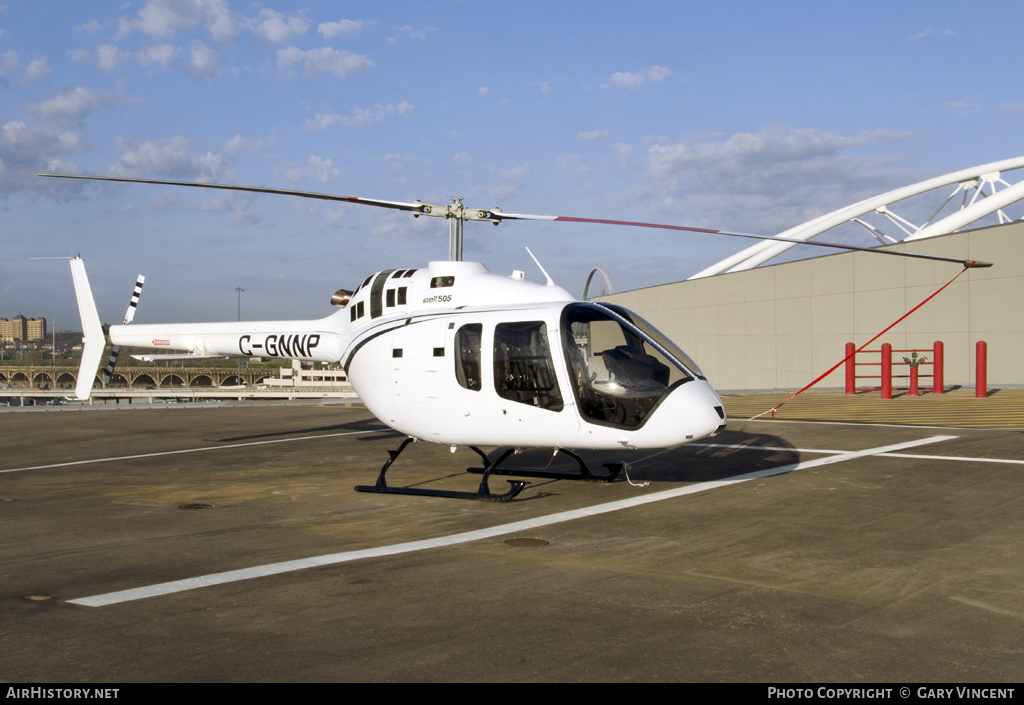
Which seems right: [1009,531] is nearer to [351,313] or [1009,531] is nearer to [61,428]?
[351,313]

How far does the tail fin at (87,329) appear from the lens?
1580cm

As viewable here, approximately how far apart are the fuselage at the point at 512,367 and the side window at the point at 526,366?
0.5 inches

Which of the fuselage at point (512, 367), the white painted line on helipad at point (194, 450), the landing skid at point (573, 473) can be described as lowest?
the white painted line on helipad at point (194, 450)

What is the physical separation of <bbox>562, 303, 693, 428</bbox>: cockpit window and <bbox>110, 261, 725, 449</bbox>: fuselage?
0.01 m

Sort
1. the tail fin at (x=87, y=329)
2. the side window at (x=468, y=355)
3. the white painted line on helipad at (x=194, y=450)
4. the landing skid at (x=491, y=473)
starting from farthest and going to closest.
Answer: the tail fin at (x=87, y=329), the white painted line on helipad at (x=194, y=450), the side window at (x=468, y=355), the landing skid at (x=491, y=473)

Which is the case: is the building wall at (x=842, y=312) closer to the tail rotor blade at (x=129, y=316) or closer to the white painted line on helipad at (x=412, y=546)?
the white painted line on helipad at (x=412, y=546)

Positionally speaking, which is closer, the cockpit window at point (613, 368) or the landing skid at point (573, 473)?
the cockpit window at point (613, 368)

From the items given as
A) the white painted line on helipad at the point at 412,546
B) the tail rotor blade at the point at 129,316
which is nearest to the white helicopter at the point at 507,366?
the white painted line on helipad at the point at 412,546

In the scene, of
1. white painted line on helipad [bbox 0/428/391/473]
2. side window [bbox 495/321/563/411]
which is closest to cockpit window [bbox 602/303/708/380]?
side window [bbox 495/321/563/411]

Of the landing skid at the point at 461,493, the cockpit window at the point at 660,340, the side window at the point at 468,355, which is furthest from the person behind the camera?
the side window at the point at 468,355

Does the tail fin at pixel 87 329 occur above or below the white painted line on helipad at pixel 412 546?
above

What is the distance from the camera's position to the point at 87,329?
52.1ft

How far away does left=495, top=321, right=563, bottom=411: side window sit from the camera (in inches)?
366

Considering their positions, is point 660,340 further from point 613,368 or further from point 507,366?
point 507,366
